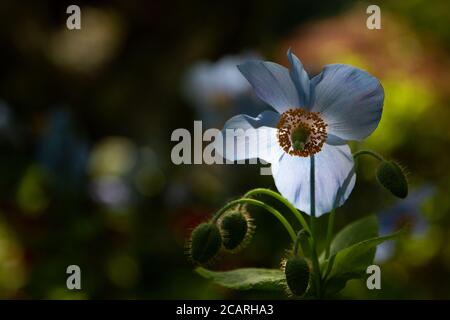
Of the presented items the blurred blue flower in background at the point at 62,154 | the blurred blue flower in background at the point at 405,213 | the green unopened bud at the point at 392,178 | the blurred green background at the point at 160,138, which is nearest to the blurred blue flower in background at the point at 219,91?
the blurred green background at the point at 160,138

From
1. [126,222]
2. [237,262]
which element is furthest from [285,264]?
[126,222]

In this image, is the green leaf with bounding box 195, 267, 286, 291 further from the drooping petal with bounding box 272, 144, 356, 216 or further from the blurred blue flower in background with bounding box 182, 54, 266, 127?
the blurred blue flower in background with bounding box 182, 54, 266, 127

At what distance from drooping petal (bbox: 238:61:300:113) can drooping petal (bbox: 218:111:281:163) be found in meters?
0.02

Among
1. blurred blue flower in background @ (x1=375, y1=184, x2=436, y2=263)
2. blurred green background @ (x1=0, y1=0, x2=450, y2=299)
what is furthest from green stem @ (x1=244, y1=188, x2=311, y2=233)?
blurred blue flower in background @ (x1=375, y1=184, x2=436, y2=263)

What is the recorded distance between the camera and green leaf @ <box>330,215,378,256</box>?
87cm

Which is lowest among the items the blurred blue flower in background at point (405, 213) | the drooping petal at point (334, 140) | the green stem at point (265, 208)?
the green stem at point (265, 208)

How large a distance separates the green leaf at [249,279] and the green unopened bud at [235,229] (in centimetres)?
4

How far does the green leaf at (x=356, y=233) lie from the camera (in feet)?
2.86

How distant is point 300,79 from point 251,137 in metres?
0.07

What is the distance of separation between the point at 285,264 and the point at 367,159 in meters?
2.16

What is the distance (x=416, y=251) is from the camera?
8.45 feet

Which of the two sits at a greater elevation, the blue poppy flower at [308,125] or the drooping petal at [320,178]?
the blue poppy flower at [308,125]

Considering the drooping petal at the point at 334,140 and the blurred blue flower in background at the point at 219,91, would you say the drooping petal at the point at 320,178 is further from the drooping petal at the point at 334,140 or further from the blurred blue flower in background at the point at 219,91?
the blurred blue flower in background at the point at 219,91
